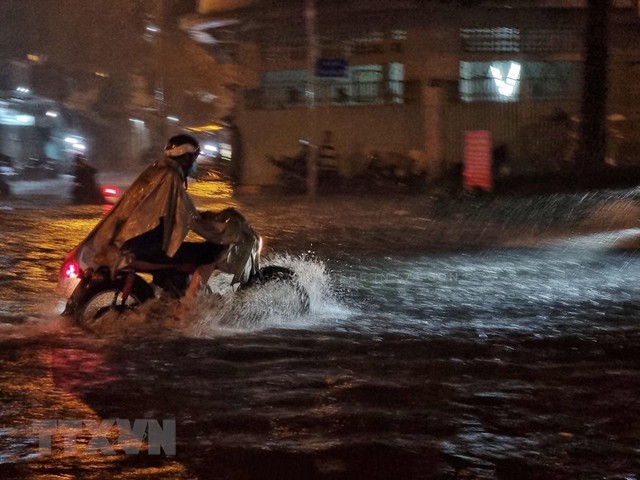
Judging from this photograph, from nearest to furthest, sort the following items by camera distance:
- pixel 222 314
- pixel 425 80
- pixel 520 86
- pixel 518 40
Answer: pixel 222 314, pixel 520 86, pixel 425 80, pixel 518 40

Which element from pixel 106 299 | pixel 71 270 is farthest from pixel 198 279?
pixel 71 270

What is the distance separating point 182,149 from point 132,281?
43.5 inches

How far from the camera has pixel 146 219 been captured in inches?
318

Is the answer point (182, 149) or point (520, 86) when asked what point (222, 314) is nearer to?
point (182, 149)

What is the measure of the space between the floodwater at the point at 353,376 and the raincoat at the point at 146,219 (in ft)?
1.81

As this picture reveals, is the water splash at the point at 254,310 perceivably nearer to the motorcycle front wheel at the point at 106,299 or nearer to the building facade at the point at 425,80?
the motorcycle front wheel at the point at 106,299

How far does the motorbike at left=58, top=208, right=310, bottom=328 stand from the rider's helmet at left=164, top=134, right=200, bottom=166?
576 millimetres

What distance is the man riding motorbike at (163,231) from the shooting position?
26.5ft

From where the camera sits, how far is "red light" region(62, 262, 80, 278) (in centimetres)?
821

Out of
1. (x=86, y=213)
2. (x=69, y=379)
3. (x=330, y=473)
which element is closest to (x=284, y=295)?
(x=69, y=379)

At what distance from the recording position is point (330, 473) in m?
5.23

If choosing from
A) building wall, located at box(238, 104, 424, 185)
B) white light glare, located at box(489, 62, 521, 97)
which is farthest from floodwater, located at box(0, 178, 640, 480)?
building wall, located at box(238, 104, 424, 185)

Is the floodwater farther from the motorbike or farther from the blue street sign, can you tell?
the blue street sign

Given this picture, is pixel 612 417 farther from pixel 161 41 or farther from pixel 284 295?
pixel 161 41
